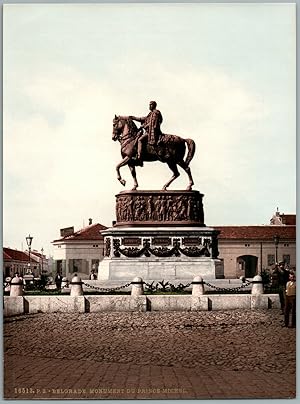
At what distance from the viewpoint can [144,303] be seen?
Result: 1828 cm

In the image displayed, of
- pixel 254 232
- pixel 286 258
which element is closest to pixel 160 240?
pixel 254 232

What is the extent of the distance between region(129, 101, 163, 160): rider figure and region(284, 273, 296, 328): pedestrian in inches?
226

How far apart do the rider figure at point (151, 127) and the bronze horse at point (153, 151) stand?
5.1 inches

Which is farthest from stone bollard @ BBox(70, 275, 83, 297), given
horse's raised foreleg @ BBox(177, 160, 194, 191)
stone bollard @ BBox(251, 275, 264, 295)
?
horse's raised foreleg @ BBox(177, 160, 194, 191)

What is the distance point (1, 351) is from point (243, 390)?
14.0ft

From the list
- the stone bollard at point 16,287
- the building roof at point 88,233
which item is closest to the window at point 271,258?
the building roof at point 88,233

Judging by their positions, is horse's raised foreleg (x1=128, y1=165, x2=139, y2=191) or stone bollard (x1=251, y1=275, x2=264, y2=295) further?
horse's raised foreleg (x1=128, y1=165, x2=139, y2=191)

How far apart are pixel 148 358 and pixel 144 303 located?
3.91 metres

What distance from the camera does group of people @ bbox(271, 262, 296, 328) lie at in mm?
15398

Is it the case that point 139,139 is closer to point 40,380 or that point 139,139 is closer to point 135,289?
point 135,289

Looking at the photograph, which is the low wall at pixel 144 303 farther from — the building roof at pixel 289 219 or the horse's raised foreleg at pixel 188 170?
the horse's raised foreleg at pixel 188 170

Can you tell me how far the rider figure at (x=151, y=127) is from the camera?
20.5 m

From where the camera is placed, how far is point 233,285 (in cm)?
2164

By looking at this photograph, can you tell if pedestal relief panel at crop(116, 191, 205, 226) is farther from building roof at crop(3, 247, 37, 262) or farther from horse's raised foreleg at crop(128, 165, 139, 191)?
building roof at crop(3, 247, 37, 262)
